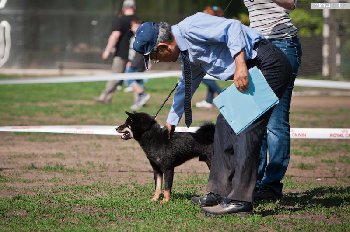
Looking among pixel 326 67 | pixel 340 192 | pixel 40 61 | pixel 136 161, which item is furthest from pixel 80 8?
pixel 340 192

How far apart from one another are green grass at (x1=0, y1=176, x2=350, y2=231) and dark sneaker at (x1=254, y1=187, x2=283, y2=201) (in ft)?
0.32

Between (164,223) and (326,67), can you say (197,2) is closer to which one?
(326,67)

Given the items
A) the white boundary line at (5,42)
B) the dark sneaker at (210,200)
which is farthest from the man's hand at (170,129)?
the white boundary line at (5,42)

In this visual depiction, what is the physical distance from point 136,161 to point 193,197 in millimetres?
3297

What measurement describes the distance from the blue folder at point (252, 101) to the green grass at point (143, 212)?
0.80 m

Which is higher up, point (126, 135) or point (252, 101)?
point (252, 101)

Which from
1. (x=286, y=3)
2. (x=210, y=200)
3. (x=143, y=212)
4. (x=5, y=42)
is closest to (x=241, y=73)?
(x=286, y=3)

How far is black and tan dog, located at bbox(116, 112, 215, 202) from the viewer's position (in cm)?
793

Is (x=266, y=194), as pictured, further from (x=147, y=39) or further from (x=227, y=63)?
(x=147, y=39)

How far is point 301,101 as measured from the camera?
2173 cm

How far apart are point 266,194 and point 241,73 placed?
1.78 meters

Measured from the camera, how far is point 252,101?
6887 millimetres

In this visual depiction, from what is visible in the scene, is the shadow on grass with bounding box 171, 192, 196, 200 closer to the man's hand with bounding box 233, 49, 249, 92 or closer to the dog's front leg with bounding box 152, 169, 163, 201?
the dog's front leg with bounding box 152, 169, 163, 201

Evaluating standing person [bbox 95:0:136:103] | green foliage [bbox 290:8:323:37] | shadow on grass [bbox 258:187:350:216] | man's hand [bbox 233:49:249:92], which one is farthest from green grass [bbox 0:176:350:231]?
green foliage [bbox 290:8:323:37]
